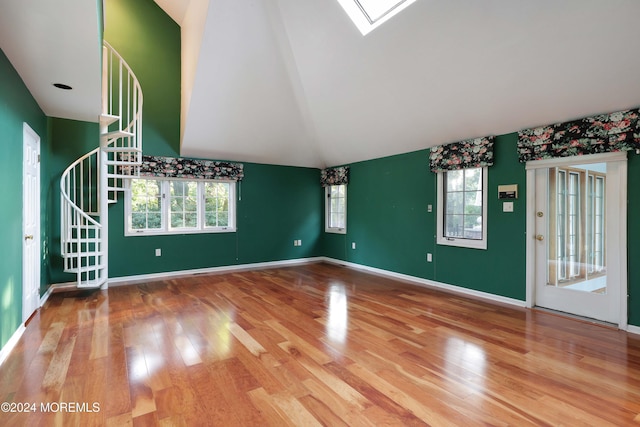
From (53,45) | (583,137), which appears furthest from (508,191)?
(53,45)

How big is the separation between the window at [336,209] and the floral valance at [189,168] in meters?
2.09

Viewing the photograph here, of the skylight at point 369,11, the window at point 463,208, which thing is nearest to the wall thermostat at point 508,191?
the window at point 463,208

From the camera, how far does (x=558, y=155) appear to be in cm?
358

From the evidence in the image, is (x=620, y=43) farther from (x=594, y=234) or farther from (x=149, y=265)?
(x=149, y=265)

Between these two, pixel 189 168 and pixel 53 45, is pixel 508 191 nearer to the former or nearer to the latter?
pixel 53 45

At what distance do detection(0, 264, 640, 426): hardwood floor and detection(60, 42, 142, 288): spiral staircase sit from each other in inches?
25.8

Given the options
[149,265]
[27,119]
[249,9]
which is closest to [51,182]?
[27,119]

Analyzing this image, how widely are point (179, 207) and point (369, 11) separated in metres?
4.34

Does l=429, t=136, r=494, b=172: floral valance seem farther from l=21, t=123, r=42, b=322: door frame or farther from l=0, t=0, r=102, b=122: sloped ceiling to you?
l=21, t=123, r=42, b=322: door frame

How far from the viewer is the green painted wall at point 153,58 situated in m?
A: 5.24

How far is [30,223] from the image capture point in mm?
3564

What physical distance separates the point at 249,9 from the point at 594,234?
4.87 metres

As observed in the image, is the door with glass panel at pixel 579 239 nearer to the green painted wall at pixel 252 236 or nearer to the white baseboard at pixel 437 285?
the white baseboard at pixel 437 285

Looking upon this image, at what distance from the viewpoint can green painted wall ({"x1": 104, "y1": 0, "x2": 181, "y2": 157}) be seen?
524cm
